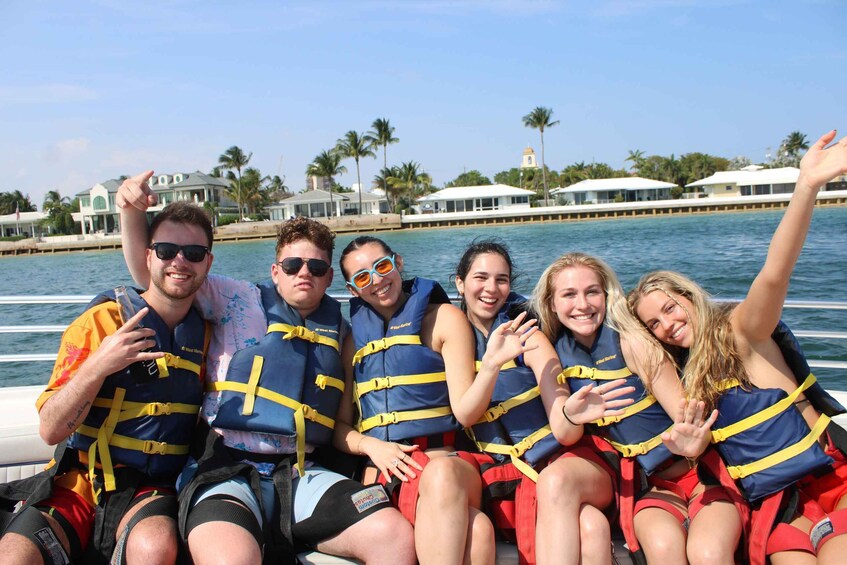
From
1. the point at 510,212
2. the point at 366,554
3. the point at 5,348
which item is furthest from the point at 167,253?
the point at 510,212

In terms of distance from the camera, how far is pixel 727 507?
2.57m

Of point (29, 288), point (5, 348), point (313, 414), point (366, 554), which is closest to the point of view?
point (366, 554)

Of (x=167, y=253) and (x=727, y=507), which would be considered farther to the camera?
(x=167, y=253)

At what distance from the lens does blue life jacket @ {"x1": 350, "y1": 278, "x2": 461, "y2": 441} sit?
2920mm

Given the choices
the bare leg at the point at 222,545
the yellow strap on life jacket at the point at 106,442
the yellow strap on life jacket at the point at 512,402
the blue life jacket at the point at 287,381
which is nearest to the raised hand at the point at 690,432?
the yellow strap on life jacket at the point at 512,402

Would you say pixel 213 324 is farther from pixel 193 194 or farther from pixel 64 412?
pixel 193 194

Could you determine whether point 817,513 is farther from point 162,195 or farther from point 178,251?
point 162,195

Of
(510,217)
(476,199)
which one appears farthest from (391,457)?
(476,199)

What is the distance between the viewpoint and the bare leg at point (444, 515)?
93.9 inches

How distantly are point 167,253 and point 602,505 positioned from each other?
83.1 inches

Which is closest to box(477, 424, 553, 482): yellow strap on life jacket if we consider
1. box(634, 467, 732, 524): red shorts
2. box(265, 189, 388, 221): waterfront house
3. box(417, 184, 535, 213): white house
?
box(634, 467, 732, 524): red shorts

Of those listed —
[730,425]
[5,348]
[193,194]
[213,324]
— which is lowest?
[5,348]

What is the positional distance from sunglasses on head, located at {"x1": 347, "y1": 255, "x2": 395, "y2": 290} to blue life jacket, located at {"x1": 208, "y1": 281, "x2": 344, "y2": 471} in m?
0.25

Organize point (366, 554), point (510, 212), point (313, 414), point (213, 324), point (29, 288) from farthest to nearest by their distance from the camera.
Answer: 1. point (510, 212)
2. point (29, 288)
3. point (213, 324)
4. point (313, 414)
5. point (366, 554)
